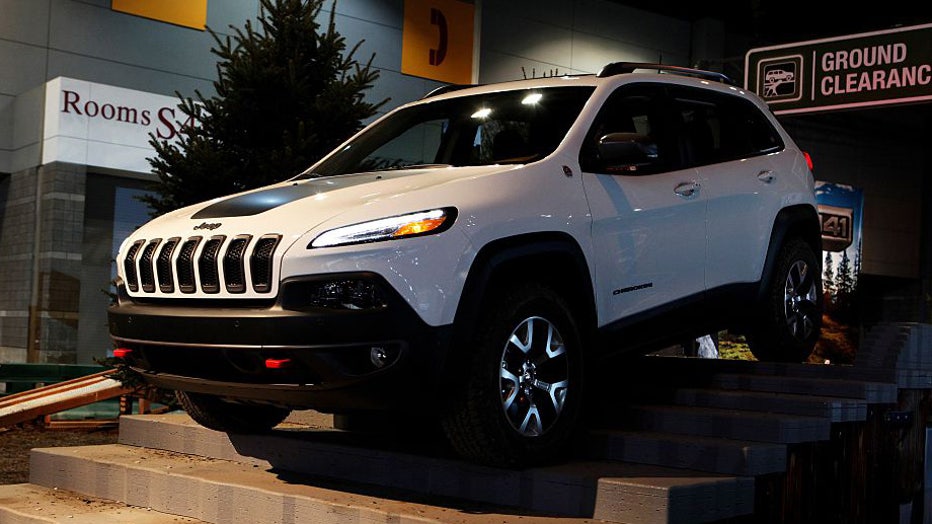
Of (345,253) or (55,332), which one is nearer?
(345,253)

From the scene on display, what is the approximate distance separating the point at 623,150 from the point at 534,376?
1.16 meters

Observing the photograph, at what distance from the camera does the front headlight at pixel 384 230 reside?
4.43m

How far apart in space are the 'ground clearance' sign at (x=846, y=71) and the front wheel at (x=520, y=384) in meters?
9.24

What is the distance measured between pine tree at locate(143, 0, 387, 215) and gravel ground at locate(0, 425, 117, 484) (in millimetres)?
2761

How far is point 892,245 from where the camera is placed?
29812 millimetres

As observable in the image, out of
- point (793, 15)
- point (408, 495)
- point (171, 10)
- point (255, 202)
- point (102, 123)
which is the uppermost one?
point (793, 15)

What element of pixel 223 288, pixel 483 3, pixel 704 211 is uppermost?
pixel 483 3

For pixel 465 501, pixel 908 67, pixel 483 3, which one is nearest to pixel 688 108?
pixel 465 501

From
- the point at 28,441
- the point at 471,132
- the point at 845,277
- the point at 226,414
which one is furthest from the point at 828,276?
the point at 226,414

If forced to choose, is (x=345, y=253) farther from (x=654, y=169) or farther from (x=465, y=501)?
(x=654, y=169)

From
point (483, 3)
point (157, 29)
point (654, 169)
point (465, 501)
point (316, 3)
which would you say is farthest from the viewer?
point (483, 3)

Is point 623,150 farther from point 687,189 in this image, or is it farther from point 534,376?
point 534,376

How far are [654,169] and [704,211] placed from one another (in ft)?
1.43

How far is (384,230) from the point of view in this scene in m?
4.45
